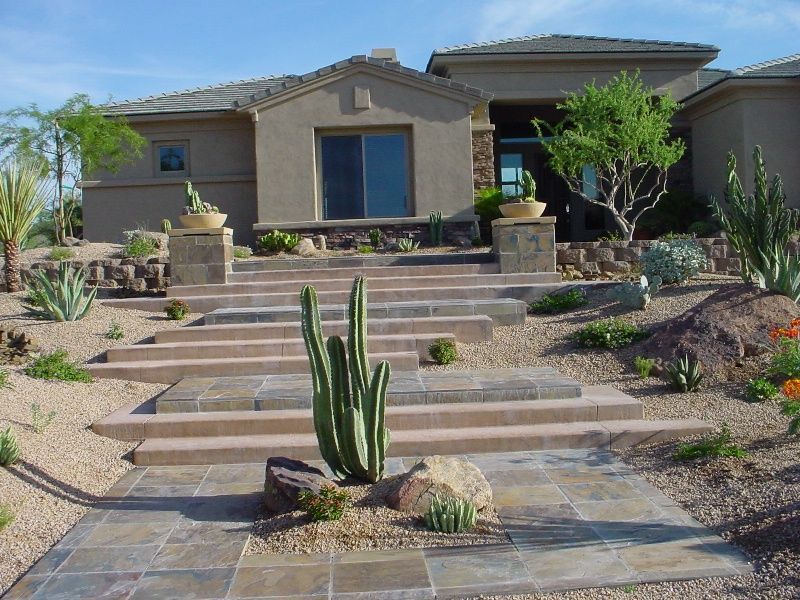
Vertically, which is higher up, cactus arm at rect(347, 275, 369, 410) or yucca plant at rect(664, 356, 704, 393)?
cactus arm at rect(347, 275, 369, 410)

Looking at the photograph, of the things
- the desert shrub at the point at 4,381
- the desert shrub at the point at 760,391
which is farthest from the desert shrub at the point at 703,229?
the desert shrub at the point at 4,381

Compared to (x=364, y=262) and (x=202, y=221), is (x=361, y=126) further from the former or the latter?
(x=202, y=221)

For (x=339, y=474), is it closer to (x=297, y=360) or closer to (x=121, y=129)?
(x=297, y=360)

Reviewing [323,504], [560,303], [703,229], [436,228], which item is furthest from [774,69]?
[323,504]

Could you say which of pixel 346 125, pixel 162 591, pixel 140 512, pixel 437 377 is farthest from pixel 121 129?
A: pixel 162 591

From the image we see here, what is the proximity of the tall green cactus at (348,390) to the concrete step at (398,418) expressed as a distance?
161 cm

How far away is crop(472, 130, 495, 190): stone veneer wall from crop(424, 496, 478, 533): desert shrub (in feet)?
43.8

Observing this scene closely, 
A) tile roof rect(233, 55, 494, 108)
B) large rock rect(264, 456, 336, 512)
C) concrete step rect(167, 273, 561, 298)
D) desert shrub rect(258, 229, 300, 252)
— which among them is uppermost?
tile roof rect(233, 55, 494, 108)

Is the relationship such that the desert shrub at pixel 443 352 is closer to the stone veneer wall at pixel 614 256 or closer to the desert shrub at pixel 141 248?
the stone veneer wall at pixel 614 256

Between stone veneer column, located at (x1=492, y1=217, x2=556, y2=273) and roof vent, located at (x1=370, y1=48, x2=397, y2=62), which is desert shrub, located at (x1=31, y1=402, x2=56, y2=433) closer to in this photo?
stone veneer column, located at (x1=492, y1=217, x2=556, y2=273)

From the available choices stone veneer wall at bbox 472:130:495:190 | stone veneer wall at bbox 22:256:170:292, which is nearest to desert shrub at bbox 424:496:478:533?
stone veneer wall at bbox 22:256:170:292

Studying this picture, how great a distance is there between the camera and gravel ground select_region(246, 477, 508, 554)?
445 cm

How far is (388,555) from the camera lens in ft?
14.2

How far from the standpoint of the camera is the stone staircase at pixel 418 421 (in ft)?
21.0
